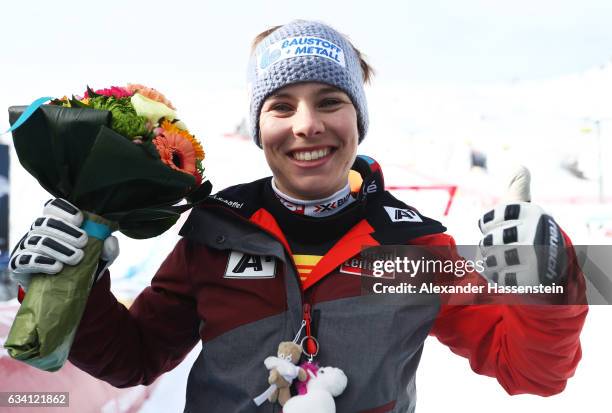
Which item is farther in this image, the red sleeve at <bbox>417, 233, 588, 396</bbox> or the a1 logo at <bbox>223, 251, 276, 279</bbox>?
the a1 logo at <bbox>223, 251, 276, 279</bbox>

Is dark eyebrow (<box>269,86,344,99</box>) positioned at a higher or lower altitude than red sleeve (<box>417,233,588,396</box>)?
higher

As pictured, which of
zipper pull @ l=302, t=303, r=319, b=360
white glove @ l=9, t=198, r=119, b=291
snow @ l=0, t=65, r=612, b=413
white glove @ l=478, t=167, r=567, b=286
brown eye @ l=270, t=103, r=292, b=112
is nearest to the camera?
white glove @ l=478, t=167, r=567, b=286

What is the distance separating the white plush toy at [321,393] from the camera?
864 mm

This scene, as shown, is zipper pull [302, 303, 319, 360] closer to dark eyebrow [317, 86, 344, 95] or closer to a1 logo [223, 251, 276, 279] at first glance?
a1 logo [223, 251, 276, 279]

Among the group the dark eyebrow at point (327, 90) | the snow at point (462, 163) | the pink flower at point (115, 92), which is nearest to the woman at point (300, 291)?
the dark eyebrow at point (327, 90)

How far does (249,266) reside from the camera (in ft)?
3.25

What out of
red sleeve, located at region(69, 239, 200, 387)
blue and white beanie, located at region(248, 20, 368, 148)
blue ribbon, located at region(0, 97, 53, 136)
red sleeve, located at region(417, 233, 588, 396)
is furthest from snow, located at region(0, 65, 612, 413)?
blue ribbon, located at region(0, 97, 53, 136)

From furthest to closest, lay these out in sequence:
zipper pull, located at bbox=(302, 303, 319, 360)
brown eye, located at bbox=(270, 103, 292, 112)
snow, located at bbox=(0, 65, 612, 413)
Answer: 1. snow, located at bbox=(0, 65, 612, 413)
2. brown eye, located at bbox=(270, 103, 292, 112)
3. zipper pull, located at bbox=(302, 303, 319, 360)

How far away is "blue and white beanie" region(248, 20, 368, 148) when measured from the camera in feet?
3.24

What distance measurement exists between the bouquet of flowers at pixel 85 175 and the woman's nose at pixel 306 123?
0.62ft

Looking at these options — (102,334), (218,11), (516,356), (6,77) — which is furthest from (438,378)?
(6,77)

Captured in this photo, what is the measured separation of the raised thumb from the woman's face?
0.31 meters

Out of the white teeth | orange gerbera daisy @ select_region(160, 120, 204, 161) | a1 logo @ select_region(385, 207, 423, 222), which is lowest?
a1 logo @ select_region(385, 207, 423, 222)

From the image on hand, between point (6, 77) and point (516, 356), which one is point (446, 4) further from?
point (516, 356)
